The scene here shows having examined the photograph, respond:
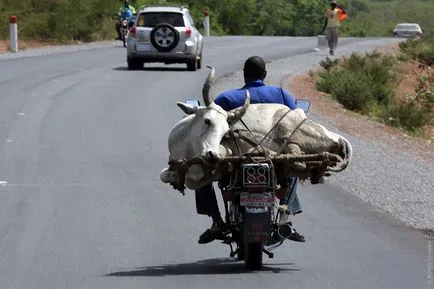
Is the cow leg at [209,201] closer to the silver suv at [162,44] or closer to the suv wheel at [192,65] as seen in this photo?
the silver suv at [162,44]

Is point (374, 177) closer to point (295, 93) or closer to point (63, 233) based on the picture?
point (63, 233)

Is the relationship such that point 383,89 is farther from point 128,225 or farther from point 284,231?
point 284,231

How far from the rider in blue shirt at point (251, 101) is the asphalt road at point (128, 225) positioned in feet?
1.09

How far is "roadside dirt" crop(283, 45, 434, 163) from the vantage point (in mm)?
20891

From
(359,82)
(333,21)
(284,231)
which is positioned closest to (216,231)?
(284,231)

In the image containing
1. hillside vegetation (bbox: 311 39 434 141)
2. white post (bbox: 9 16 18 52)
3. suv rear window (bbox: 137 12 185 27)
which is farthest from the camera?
white post (bbox: 9 16 18 52)

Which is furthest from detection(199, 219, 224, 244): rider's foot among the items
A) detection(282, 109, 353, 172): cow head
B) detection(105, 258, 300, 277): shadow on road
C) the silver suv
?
the silver suv

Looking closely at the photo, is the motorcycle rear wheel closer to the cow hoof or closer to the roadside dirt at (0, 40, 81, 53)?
the cow hoof

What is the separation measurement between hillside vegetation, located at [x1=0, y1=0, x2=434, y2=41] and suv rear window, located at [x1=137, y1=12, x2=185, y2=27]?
12.4m

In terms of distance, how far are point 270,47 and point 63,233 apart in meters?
36.6

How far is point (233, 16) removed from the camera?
81.3 metres

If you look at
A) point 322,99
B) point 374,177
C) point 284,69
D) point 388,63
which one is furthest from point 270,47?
point 374,177

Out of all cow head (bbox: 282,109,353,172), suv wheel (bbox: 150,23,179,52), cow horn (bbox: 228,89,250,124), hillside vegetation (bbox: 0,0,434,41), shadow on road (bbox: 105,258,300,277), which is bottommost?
hillside vegetation (bbox: 0,0,434,41)

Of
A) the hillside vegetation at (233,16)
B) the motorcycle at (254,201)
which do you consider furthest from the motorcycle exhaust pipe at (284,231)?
the hillside vegetation at (233,16)
